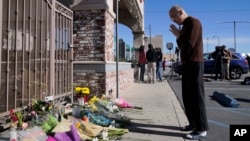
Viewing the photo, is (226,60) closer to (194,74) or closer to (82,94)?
(82,94)

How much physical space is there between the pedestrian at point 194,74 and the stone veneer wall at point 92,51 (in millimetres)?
3073

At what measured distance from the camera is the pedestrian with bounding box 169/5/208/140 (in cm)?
542

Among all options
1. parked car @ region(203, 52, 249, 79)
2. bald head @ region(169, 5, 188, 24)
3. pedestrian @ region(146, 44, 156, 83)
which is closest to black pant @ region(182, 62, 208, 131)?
bald head @ region(169, 5, 188, 24)

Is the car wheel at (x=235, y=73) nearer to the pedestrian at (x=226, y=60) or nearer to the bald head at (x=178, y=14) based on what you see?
the pedestrian at (x=226, y=60)

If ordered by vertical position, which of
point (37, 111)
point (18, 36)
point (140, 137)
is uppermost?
point (18, 36)

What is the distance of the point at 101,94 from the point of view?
833 cm

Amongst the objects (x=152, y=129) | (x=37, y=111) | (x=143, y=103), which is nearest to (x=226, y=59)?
(x=143, y=103)

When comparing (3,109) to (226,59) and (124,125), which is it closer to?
(124,125)

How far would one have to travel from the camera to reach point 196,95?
5461 millimetres

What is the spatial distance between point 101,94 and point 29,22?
3171mm

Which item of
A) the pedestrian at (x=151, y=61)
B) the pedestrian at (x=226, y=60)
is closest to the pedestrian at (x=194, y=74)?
the pedestrian at (x=151, y=61)

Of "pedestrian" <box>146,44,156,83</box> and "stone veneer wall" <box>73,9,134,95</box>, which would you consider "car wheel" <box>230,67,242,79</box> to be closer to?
"pedestrian" <box>146,44,156,83</box>

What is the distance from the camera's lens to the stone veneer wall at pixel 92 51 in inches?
328

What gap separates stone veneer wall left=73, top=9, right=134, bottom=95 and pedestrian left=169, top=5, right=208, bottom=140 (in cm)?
307
